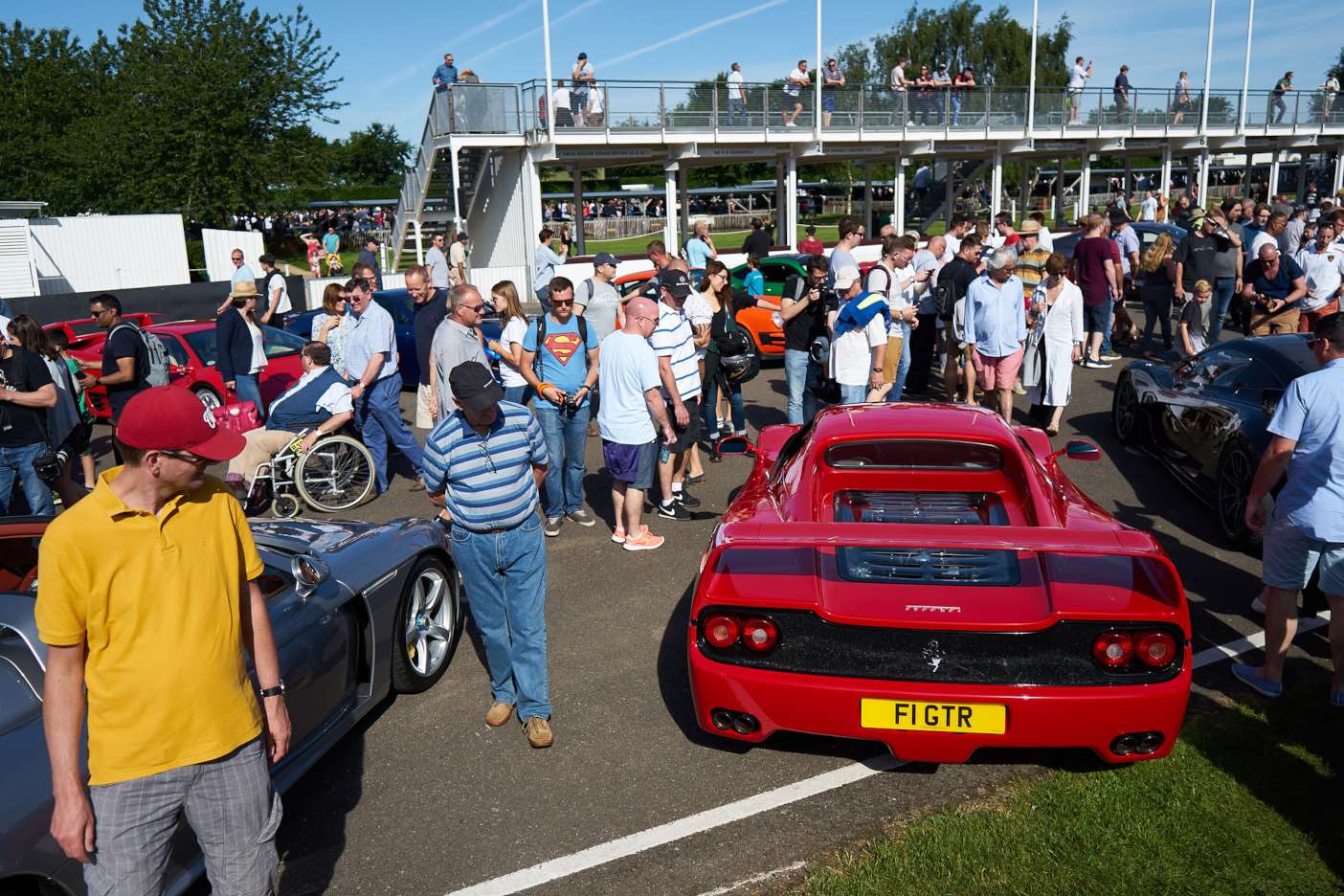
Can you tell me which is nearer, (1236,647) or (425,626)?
(425,626)

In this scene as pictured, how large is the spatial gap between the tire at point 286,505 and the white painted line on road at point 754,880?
19.6 ft

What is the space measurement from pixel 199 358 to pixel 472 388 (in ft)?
29.8

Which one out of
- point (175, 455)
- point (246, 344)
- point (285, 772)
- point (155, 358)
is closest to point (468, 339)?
point (155, 358)

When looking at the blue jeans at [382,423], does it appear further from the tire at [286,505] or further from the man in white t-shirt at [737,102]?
the man in white t-shirt at [737,102]

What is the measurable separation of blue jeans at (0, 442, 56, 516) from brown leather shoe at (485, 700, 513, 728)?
4.43m

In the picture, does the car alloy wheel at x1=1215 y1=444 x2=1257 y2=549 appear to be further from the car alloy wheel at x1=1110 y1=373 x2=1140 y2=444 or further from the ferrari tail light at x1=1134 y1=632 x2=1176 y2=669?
the ferrari tail light at x1=1134 y1=632 x2=1176 y2=669

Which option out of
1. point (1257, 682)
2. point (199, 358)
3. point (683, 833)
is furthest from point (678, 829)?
point (199, 358)

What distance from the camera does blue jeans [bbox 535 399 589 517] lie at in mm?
7723

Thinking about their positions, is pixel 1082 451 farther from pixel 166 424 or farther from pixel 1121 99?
pixel 1121 99

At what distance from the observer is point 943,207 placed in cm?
3634

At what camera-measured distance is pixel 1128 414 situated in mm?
9820

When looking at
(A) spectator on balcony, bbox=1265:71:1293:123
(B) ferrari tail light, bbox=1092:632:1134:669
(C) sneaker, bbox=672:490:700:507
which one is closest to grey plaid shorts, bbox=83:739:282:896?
(B) ferrari tail light, bbox=1092:632:1134:669

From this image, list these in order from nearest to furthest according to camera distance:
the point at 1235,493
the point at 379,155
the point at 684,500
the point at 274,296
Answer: the point at 1235,493 < the point at 684,500 < the point at 274,296 < the point at 379,155

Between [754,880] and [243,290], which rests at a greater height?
[243,290]
